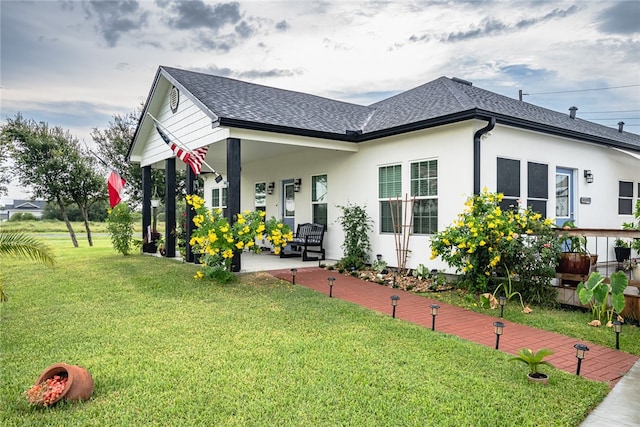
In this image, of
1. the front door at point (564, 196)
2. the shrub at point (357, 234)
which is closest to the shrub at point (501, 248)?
the shrub at point (357, 234)

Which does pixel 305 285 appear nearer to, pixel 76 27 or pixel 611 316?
pixel 611 316

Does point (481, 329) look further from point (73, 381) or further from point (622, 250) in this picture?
point (622, 250)

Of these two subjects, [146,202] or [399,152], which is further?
[146,202]

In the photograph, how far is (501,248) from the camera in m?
6.92

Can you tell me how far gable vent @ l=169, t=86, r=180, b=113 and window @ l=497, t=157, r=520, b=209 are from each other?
825cm

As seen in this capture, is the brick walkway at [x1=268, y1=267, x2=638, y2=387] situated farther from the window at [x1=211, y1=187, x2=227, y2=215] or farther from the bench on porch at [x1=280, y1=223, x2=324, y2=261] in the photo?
the window at [x1=211, y1=187, x2=227, y2=215]

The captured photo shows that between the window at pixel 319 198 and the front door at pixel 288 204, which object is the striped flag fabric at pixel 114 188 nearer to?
the front door at pixel 288 204

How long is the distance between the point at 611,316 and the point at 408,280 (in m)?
3.58

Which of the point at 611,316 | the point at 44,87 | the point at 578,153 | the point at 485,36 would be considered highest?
the point at 485,36

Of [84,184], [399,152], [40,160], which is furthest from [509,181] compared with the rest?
[40,160]

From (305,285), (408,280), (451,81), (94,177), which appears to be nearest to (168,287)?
(305,285)

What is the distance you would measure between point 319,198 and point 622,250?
7696 millimetres

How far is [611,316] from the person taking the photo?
588cm

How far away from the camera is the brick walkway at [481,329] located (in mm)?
4219
